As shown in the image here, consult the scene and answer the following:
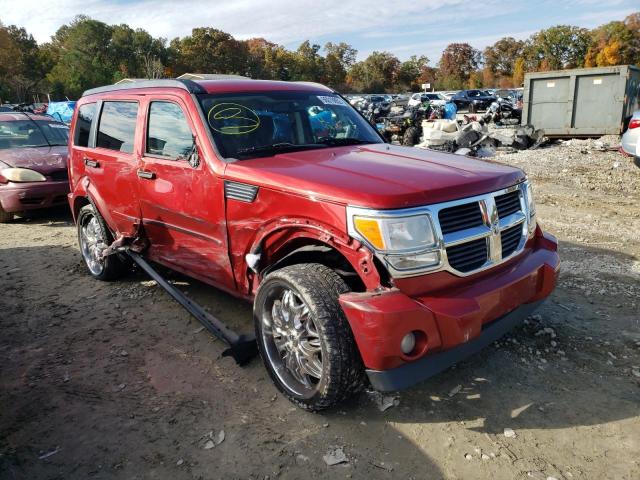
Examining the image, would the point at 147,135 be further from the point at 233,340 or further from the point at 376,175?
the point at 376,175

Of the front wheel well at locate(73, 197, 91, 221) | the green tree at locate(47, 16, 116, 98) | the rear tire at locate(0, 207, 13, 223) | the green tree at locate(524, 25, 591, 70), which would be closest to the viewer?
the front wheel well at locate(73, 197, 91, 221)

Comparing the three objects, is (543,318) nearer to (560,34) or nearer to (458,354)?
(458,354)

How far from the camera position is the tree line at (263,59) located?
60.2 metres

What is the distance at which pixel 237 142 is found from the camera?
349cm

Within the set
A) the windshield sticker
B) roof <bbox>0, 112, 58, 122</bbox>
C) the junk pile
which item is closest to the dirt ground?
the windshield sticker

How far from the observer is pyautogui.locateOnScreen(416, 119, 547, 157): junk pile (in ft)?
44.2

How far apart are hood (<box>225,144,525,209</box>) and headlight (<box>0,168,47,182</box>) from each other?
5860 millimetres

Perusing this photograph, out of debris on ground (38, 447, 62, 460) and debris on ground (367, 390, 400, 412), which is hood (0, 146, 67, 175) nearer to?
debris on ground (38, 447, 62, 460)

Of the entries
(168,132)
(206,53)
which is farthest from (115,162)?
(206,53)

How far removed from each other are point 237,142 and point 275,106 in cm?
55

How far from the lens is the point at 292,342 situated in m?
3.02

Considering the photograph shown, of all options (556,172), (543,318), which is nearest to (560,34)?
(556,172)

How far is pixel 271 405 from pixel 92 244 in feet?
10.6

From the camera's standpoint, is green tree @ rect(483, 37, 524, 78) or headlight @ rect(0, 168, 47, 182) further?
green tree @ rect(483, 37, 524, 78)
